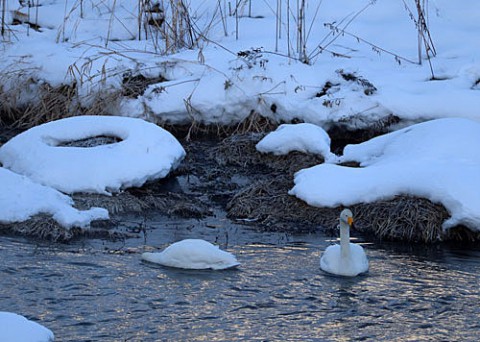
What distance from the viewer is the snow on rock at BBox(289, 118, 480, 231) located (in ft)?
32.4

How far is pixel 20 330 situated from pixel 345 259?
3.19m

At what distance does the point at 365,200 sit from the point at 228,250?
173cm

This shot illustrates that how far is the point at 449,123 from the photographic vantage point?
1099cm

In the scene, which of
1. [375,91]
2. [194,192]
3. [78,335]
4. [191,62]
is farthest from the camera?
[191,62]

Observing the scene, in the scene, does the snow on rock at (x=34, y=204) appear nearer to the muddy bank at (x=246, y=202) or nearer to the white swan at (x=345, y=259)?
the muddy bank at (x=246, y=202)

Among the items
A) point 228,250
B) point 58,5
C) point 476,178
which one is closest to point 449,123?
point 476,178

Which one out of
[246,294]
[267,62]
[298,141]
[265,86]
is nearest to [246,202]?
[298,141]

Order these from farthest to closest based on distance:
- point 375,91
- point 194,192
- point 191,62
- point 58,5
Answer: point 58,5 → point 191,62 → point 375,91 → point 194,192

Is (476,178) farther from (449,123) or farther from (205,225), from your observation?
(205,225)

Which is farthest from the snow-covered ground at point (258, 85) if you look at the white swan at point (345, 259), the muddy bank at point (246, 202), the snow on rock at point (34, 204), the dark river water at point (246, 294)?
the white swan at point (345, 259)

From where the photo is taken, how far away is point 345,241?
8.83 m

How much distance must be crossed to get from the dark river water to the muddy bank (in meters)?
0.29

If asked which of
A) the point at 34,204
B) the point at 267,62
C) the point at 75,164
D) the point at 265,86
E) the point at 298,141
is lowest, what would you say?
the point at 34,204

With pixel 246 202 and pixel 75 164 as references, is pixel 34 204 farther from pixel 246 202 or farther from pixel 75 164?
pixel 246 202
